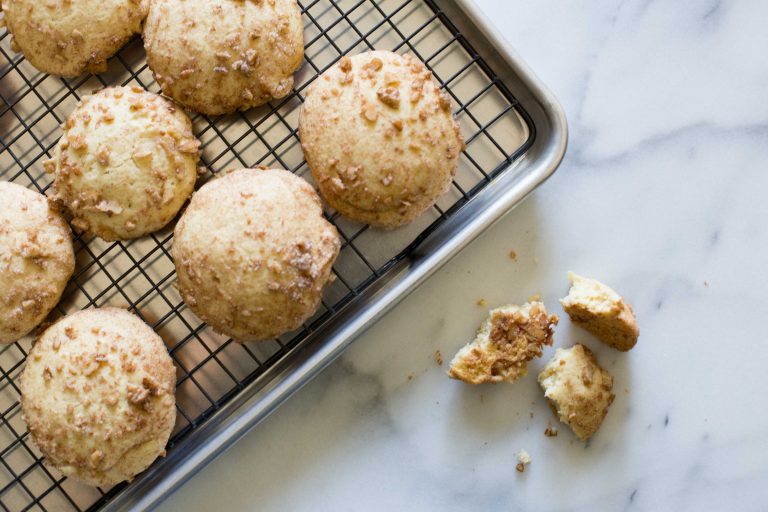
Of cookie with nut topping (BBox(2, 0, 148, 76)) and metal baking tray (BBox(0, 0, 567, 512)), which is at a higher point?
cookie with nut topping (BBox(2, 0, 148, 76))

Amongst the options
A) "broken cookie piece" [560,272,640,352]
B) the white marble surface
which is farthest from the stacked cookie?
"broken cookie piece" [560,272,640,352]

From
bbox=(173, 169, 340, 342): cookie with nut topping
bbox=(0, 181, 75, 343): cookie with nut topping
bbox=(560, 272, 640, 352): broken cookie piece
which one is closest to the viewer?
bbox=(173, 169, 340, 342): cookie with nut topping

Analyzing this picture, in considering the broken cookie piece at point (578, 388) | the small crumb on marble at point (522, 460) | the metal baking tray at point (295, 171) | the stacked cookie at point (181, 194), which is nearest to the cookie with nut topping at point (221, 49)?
the stacked cookie at point (181, 194)

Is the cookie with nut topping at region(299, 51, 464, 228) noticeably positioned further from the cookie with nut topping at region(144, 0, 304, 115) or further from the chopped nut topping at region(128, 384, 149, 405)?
the chopped nut topping at region(128, 384, 149, 405)

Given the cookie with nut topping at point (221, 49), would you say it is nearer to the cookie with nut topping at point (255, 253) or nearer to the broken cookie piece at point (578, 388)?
the cookie with nut topping at point (255, 253)

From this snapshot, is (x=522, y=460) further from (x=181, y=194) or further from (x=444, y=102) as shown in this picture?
(x=181, y=194)

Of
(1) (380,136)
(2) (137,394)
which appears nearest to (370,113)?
(1) (380,136)
